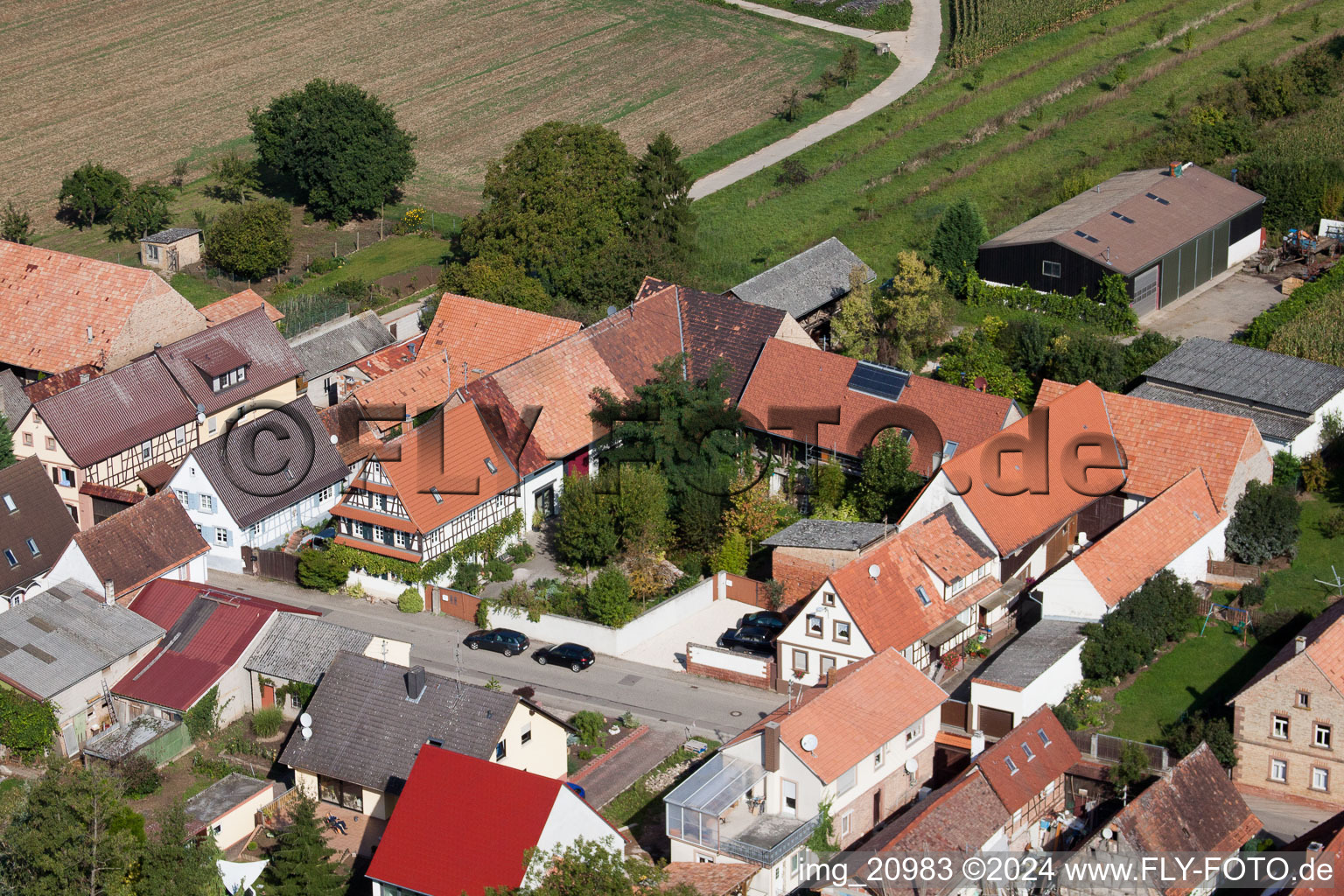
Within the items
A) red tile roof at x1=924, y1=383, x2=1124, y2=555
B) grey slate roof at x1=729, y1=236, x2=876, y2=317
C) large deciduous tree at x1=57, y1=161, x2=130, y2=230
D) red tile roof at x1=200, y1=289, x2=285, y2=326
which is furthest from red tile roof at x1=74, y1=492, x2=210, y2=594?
large deciduous tree at x1=57, y1=161, x2=130, y2=230

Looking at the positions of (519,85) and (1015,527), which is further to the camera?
(519,85)

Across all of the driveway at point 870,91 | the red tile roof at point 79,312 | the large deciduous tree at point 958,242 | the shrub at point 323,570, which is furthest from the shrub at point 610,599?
the driveway at point 870,91

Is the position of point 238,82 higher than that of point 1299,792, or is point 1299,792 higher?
point 238,82

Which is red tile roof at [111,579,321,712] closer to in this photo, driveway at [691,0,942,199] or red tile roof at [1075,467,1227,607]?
red tile roof at [1075,467,1227,607]

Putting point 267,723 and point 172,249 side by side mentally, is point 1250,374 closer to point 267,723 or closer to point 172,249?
point 267,723

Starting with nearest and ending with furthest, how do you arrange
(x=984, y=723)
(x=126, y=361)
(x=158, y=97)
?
(x=984, y=723), (x=126, y=361), (x=158, y=97)

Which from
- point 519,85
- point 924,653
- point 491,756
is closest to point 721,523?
point 924,653

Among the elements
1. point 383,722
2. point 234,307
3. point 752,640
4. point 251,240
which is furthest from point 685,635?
point 251,240

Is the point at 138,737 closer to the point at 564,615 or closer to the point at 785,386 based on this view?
the point at 564,615
